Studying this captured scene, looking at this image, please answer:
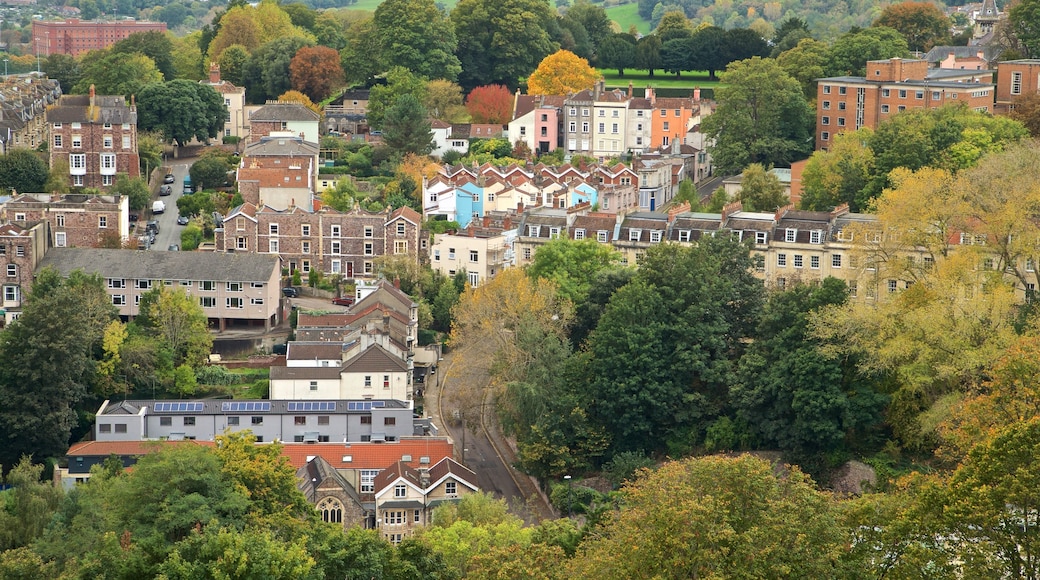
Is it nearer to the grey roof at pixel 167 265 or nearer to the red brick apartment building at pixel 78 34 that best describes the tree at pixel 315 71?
the grey roof at pixel 167 265

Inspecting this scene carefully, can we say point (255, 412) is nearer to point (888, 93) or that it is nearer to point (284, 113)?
point (284, 113)

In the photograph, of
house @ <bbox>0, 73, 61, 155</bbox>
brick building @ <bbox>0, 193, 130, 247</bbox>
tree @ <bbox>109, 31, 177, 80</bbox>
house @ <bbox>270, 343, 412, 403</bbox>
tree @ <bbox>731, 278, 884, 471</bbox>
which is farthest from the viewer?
tree @ <bbox>109, 31, 177, 80</bbox>

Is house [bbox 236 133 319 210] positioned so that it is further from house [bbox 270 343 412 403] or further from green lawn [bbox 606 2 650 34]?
green lawn [bbox 606 2 650 34]

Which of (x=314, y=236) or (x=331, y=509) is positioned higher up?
(x=314, y=236)

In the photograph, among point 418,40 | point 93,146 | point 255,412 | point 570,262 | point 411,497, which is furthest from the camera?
point 418,40

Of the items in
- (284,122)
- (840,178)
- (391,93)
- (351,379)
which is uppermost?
(391,93)

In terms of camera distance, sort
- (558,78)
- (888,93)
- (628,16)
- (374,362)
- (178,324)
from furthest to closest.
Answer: (628,16) → (558,78) → (888,93) → (178,324) → (374,362)

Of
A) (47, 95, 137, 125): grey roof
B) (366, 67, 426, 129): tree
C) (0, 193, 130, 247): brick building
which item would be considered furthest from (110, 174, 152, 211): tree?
(366, 67, 426, 129): tree

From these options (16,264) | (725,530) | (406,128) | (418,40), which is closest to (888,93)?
(406,128)
